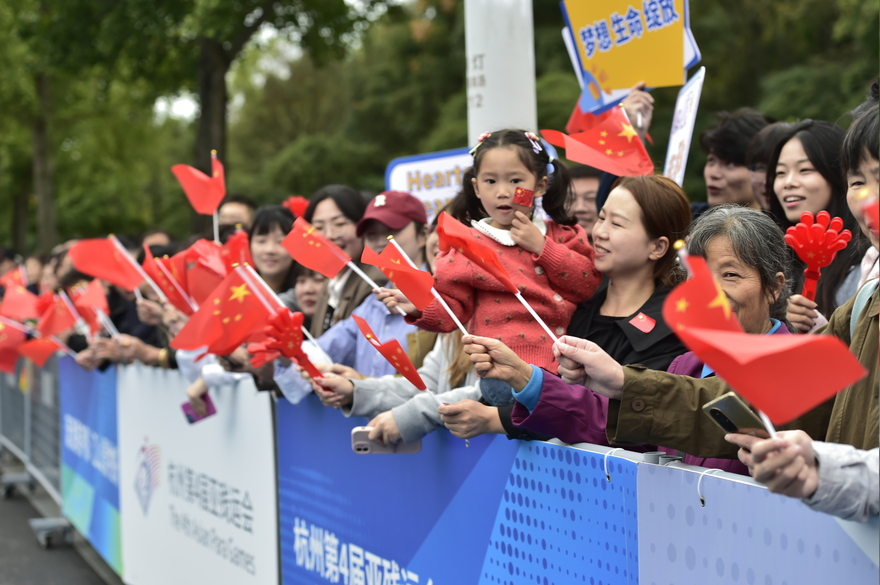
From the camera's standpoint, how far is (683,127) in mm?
4648

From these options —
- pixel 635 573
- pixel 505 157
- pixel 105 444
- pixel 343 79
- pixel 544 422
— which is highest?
pixel 343 79

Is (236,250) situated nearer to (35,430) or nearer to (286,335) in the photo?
(286,335)

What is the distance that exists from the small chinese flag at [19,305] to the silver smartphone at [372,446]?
5.46m

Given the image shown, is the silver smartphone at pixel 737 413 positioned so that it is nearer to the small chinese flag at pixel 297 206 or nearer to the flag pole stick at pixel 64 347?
the small chinese flag at pixel 297 206

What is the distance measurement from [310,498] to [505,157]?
1712 mm

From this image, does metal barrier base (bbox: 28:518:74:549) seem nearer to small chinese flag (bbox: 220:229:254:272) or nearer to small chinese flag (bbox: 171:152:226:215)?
small chinese flag (bbox: 171:152:226:215)

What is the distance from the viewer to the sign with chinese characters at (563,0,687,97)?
15.6 feet

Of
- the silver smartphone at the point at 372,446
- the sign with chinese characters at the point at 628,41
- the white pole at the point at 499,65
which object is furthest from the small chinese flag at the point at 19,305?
the silver smartphone at the point at 372,446

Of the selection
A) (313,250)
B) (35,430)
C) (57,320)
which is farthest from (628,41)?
(35,430)

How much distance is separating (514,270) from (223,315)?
136cm

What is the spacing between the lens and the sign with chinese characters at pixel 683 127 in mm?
4533

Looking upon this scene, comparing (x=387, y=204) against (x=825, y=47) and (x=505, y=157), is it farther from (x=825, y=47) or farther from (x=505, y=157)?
(x=825, y=47)

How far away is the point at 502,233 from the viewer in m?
3.45

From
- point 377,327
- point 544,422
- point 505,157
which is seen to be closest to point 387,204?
point 377,327
